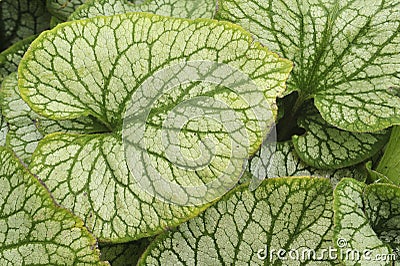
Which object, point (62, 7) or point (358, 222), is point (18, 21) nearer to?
→ point (62, 7)

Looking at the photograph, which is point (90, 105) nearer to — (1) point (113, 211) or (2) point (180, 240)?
(1) point (113, 211)

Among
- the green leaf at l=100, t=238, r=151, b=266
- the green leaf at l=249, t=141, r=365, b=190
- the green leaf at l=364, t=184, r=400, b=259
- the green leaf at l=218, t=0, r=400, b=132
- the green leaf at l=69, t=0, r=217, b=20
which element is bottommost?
the green leaf at l=100, t=238, r=151, b=266

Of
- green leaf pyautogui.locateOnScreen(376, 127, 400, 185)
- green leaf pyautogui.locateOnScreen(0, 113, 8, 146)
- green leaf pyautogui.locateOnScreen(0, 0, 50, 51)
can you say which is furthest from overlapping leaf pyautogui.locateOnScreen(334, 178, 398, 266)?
green leaf pyautogui.locateOnScreen(0, 0, 50, 51)

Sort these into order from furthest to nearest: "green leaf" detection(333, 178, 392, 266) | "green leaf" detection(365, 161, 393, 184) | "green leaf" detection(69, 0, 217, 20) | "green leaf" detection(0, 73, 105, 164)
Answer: "green leaf" detection(69, 0, 217, 20) → "green leaf" detection(0, 73, 105, 164) → "green leaf" detection(365, 161, 393, 184) → "green leaf" detection(333, 178, 392, 266)

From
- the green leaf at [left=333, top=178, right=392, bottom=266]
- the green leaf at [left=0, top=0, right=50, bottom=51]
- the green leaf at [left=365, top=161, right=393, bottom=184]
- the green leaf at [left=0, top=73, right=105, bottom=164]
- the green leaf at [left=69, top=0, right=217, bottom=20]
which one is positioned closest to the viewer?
the green leaf at [left=333, top=178, right=392, bottom=266]

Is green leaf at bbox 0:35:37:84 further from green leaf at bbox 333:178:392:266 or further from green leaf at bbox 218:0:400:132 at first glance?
green leaf at bbox 333:178:392:266

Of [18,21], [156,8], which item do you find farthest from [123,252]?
[18,21]
